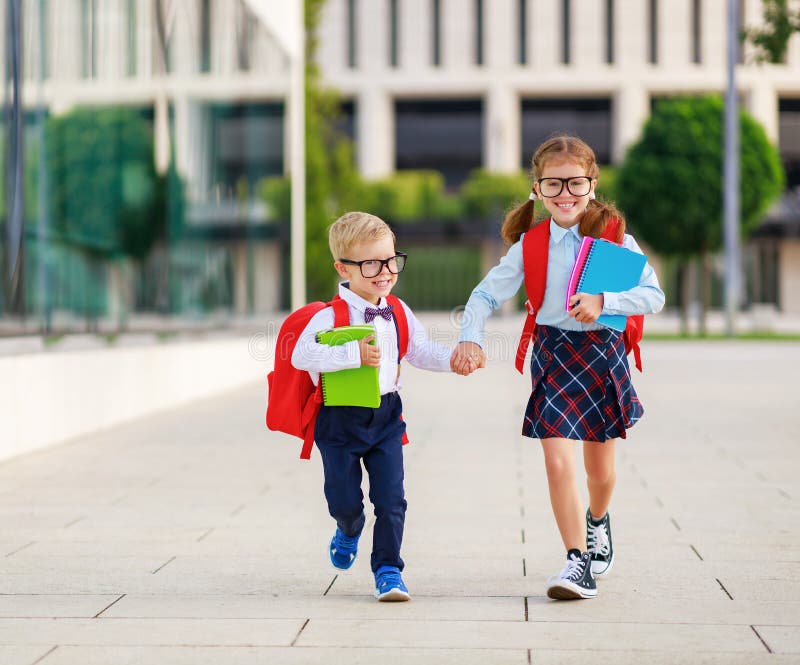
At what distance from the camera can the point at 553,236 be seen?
4969 mm

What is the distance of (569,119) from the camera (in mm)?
55875

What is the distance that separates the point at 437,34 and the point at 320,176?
20050 millimetres

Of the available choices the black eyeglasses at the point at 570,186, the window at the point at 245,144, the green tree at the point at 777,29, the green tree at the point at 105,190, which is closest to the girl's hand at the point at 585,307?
the black eyeglasses at the point at 570,186

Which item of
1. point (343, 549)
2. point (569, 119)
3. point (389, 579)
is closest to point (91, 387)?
point (343, 549)

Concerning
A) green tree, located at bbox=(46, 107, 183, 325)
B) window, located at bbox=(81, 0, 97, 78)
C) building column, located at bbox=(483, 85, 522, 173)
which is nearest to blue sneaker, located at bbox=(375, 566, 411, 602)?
green tree, located at bbox=(46, 107, 183, 325)

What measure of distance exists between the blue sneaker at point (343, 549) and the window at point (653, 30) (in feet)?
168

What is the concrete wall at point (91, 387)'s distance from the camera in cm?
947

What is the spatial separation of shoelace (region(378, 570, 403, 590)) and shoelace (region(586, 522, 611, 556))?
2.74 ft

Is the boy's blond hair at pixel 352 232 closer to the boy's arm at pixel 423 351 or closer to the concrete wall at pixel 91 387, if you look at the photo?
the boy's arm at pixel 423 351

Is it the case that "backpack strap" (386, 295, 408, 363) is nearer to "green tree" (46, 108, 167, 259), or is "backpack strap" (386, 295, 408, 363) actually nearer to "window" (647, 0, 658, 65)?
"green tree" (46, 108, 167, 259)

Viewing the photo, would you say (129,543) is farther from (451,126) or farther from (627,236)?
(451,126)

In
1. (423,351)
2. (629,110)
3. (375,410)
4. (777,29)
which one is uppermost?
(629,110)

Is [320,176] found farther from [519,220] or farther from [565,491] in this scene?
[565,491]

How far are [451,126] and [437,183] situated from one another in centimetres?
313
